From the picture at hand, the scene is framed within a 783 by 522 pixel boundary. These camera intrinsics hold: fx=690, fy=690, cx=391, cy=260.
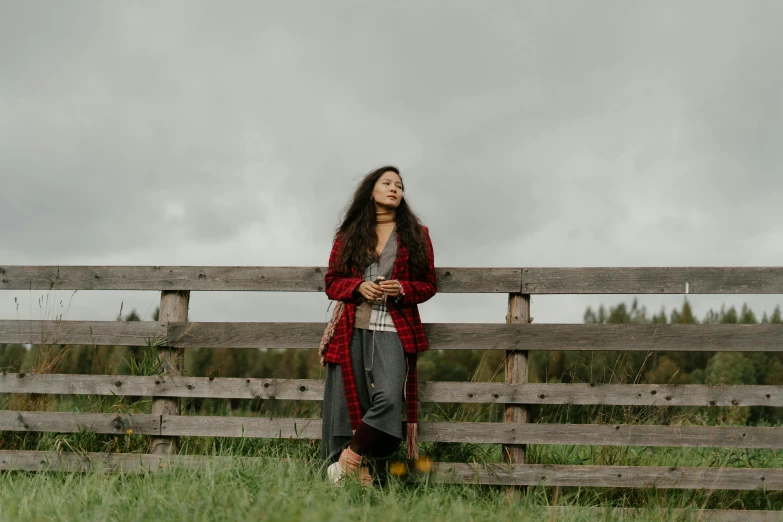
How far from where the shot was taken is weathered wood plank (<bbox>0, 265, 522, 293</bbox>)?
500cm

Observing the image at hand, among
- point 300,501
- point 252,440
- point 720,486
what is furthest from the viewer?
point 252,440

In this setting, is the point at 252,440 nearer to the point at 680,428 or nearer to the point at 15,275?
the point at 15,275

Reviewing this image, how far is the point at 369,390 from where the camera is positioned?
14.4ft

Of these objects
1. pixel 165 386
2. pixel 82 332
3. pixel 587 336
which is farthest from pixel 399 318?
pixel 82 332

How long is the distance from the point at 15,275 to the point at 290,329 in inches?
97.9

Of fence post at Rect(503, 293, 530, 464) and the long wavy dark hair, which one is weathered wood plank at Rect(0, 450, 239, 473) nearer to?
the long wavy dark hair

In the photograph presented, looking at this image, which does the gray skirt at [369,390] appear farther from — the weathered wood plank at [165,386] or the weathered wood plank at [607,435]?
the weathered wood plank at [607,435]

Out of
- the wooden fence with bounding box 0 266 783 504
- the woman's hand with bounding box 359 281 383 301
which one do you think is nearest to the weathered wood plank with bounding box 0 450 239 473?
the wooden fence with bounding box 0 266 783 504

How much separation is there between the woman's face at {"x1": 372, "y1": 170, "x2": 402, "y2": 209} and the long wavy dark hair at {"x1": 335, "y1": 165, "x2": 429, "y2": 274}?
6 centimetres

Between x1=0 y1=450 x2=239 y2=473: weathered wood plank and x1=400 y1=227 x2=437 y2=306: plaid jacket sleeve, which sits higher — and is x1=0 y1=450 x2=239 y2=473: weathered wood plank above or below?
below

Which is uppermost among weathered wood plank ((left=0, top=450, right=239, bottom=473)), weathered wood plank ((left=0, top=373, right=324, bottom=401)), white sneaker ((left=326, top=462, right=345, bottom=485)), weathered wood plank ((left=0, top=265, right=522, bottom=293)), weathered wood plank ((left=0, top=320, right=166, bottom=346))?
weathered wood plank ((left=0, top=265, right=522, bottom=293))

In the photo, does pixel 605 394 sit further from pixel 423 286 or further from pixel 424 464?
pixel 423 286

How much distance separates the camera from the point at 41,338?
221 inches

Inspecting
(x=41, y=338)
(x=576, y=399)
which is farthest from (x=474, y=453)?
(x=41, y=338)
